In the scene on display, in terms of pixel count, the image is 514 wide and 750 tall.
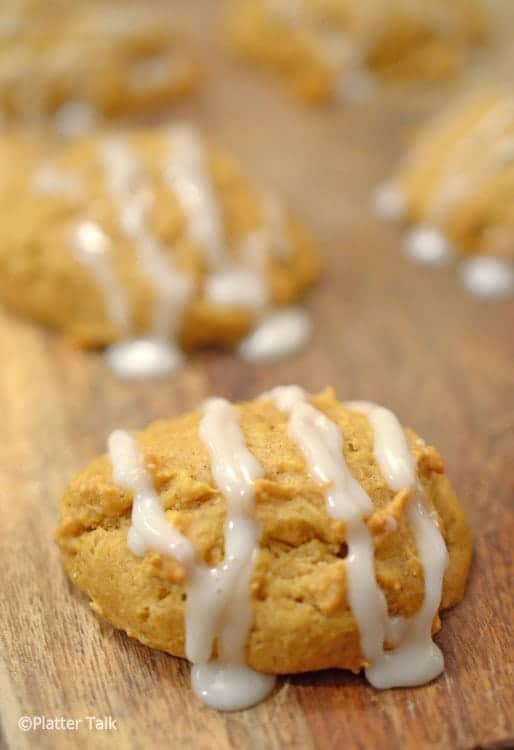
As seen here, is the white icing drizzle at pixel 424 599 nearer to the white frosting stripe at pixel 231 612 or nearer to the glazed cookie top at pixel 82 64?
the white frosting stripe at pixel 231 612

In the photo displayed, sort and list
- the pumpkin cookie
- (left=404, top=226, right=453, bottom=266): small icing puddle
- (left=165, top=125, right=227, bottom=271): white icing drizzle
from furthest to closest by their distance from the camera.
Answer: the pumpkin cookie, (left=404, top=226, right=453, bottom=266): small icing puddle, (left=165, top=125, right=227, bottom=271): white icing drizzle

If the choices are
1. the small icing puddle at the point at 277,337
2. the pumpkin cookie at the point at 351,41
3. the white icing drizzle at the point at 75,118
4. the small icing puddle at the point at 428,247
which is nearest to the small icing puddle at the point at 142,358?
the small icing puddle at the point at 277,337

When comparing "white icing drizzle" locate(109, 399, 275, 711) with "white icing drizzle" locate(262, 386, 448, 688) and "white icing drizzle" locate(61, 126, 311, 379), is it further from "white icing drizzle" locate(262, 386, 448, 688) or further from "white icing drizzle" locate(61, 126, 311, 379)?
"white icing drizzle" locate(61, 126, 311, 379)

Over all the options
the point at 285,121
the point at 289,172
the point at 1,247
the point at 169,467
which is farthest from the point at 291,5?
the point at 169,467

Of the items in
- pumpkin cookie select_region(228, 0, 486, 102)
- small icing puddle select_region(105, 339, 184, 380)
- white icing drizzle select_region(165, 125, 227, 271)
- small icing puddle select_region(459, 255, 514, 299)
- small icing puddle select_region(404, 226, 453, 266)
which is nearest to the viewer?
small icing puddle select_region(105, 339, 184, 380)

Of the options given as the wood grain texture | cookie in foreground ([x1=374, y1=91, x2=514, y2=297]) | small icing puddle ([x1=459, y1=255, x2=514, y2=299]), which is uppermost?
cookie in foreground ([x1=374, y1=91, x2=514, y2=297])

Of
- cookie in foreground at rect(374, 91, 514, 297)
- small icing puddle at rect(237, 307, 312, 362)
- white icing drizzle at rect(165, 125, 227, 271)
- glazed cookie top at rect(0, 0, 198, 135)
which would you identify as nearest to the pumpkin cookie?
glazed cookie top at rect(0, 0, 198, 135)
